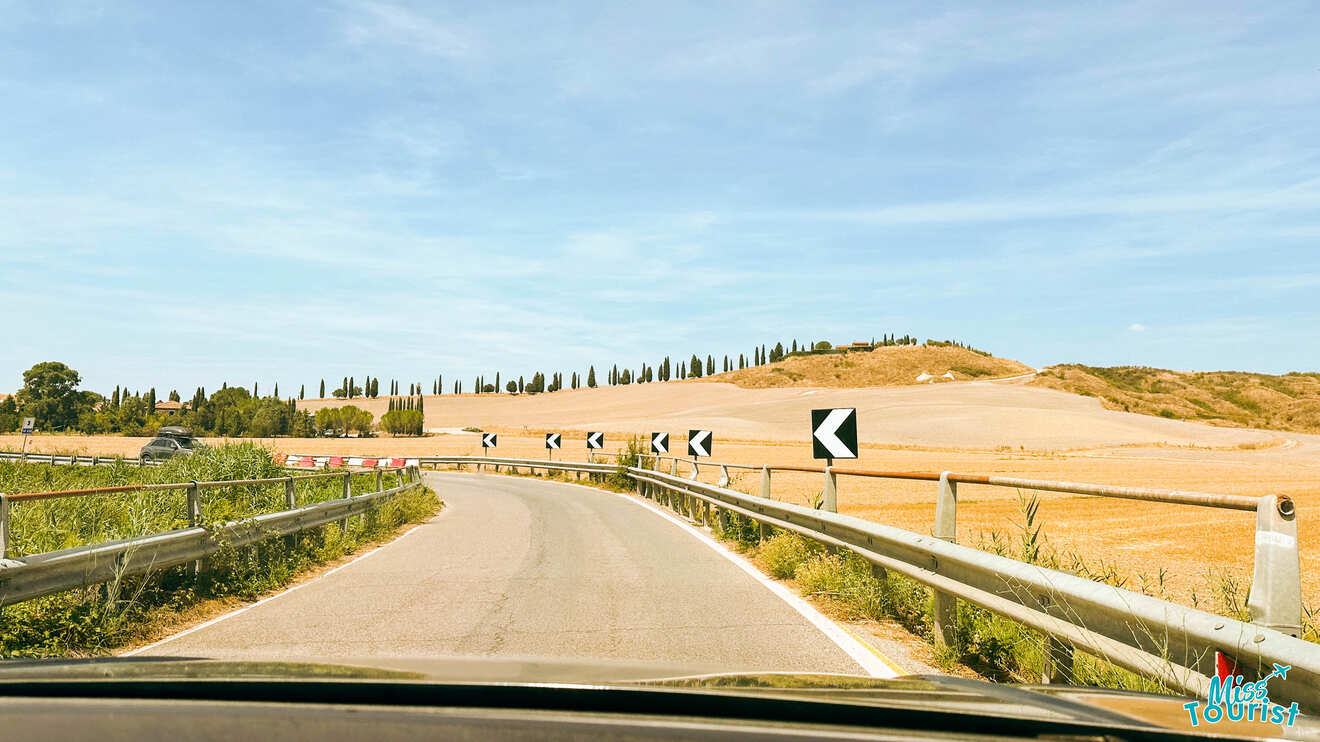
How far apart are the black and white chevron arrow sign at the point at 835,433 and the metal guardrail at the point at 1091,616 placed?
13.2 ft

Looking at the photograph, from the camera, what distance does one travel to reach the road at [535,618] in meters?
6.21

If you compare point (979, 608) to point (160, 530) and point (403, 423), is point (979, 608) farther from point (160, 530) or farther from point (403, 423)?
point (403, 423)

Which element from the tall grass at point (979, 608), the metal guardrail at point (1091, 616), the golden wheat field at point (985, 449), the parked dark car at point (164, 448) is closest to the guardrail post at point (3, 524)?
the metal guardrail at point (1091, 616)

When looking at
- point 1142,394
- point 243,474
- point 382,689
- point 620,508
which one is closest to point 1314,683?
point 382,689

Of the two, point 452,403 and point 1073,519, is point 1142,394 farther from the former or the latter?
point 1073,519

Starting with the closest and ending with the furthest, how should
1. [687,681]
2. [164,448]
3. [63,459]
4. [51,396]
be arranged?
Answer: [687,681] → [164,448] → [63,459] → [51,396]

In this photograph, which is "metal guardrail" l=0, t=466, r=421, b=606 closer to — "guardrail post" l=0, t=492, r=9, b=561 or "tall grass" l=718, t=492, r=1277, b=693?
"guardrail post" l=0, t=492, r=9, b=561

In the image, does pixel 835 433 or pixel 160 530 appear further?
pixel 835 433

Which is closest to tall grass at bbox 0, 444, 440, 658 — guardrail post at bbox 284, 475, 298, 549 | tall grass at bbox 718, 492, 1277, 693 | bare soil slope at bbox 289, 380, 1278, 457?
guardrail post at bbox 284, 475, 298, 549

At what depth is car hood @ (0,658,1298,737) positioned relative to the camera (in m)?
2.46

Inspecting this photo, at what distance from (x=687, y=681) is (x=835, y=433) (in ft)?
34.4

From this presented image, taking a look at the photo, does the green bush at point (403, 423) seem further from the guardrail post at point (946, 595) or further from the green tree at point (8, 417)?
the guardrail post at point (946, 595)

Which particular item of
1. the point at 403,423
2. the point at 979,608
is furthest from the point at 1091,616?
the point at 403,423

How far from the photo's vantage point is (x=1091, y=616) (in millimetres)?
4629
